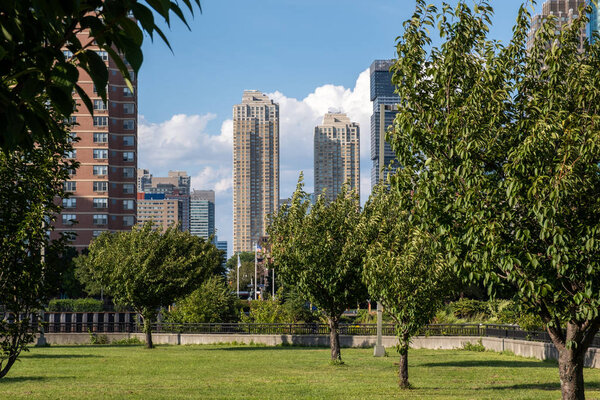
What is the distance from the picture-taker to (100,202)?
120m

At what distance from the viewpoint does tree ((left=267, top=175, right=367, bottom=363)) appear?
97.3 ft

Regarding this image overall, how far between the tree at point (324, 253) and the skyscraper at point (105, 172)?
302ft

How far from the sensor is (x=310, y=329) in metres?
44.8

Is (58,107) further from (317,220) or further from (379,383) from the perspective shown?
(317,220)

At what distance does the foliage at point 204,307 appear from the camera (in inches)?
1950

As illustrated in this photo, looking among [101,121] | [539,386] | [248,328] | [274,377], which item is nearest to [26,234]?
[274,377]

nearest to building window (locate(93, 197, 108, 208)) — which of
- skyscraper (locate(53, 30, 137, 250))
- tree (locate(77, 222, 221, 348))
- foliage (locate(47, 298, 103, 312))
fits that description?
skyscraper (locate(53, 30, 137, 250))

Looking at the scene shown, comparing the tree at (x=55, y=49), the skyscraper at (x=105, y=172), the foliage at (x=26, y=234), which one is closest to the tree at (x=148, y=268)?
the foliage at (x=26, y=234)

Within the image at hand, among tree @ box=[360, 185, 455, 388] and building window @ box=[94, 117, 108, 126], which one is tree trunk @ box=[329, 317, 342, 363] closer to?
tree @ box=[360, 185, 455, 388]

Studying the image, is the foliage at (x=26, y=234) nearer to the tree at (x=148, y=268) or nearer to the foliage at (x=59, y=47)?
the foliage at (x=59, y=47)

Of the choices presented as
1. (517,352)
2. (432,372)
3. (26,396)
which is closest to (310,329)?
(517,352)

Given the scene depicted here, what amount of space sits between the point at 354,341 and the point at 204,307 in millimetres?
11903

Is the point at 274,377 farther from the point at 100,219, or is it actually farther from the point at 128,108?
the point at 128,108

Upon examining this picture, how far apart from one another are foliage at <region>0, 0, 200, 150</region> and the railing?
33.8m
